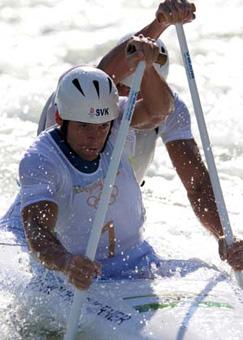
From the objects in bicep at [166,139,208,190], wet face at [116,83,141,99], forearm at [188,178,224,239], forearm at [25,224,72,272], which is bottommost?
forearm at [188,178,224,239]

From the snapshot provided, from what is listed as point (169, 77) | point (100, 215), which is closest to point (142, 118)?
point (100, 215)

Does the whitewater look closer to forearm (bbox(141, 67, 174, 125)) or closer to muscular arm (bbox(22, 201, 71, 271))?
muscular arm (bbox(22, 201, 71, 271))

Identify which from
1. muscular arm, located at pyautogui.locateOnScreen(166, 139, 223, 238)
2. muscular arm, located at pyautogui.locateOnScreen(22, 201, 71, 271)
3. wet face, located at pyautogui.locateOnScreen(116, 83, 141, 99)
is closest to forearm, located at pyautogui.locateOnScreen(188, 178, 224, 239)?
muscular arm, located at pyautogui.locateOnScreen(166, 139, 223, 238)

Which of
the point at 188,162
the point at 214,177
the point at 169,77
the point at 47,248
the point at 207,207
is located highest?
the point at 47,248

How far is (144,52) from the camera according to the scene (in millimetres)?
4953

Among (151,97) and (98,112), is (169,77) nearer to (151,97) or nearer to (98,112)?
(151,97)

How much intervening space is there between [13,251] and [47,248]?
3.14ft

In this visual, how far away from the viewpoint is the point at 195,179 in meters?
5.71

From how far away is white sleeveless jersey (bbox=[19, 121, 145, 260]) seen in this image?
4902 mm

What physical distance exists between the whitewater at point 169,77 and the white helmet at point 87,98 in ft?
3.26

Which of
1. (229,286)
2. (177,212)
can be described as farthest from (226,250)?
(177,212)

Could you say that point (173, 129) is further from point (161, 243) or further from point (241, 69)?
point (241, 69)

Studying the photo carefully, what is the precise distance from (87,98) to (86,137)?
0.57 feet

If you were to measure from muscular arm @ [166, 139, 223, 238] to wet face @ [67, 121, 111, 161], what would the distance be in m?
0.83
